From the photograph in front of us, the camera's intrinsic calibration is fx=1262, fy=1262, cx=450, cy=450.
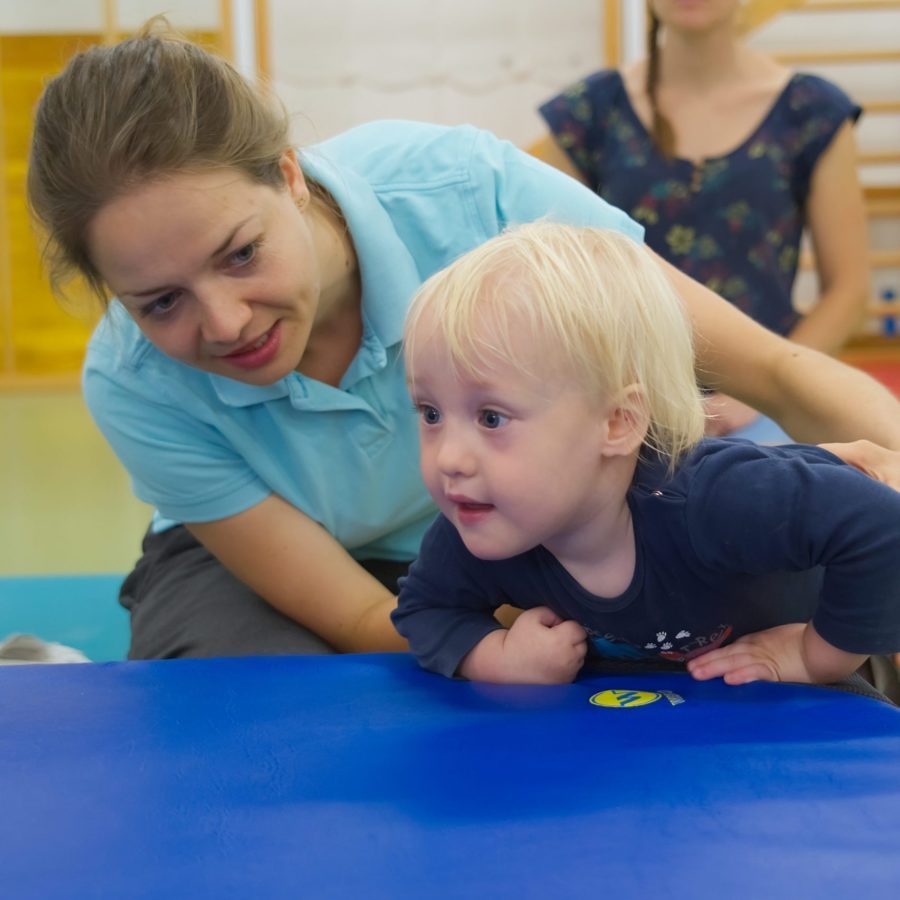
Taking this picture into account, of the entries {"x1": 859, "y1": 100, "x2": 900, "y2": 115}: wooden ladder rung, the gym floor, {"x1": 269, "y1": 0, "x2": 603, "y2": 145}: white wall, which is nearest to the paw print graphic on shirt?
the gym floor

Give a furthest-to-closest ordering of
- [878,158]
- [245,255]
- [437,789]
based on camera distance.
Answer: [878,158], [245,255], [437,789]

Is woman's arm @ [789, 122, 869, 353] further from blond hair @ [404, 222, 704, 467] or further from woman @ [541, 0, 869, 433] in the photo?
blond hair @ [404, 222, 704, 467]

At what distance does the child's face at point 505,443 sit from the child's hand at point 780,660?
20cm

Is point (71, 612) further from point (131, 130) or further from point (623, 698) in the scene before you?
point (623, 698)

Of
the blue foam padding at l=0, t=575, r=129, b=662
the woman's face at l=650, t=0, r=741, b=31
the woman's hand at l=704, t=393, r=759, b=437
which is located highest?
the woman's face at l=650, t=0, r=741, b=31

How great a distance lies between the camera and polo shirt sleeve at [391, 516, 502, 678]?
113cm

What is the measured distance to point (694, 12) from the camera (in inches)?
85.8

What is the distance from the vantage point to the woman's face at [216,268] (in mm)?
1142

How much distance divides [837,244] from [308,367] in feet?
4.22

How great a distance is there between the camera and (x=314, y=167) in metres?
1.38

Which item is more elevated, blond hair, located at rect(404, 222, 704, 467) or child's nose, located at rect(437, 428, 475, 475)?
blond hair, located at rect(404, 222, 704, 467)

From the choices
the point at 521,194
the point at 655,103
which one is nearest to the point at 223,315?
the point at 521,194

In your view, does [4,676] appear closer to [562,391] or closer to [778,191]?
[562,391]

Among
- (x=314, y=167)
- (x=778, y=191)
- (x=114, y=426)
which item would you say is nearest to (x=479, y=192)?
(x=314, y=167)
